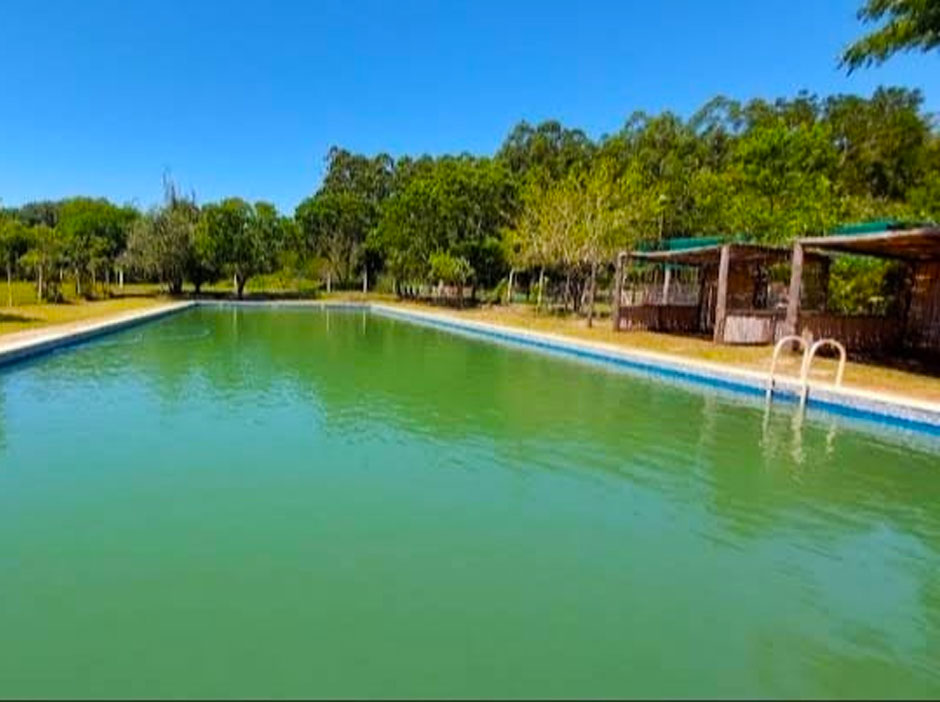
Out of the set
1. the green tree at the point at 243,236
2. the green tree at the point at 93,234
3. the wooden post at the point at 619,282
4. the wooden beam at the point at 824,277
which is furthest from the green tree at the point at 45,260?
the wooden beam at the point at 824,277

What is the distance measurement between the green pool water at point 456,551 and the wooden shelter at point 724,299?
6.43 meters

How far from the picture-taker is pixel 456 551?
15.1 ft

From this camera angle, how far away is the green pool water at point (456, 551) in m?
3.26

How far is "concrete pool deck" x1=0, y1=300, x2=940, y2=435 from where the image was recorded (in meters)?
8.57

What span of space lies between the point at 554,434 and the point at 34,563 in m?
5.21

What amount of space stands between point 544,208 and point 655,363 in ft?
→ 35.8

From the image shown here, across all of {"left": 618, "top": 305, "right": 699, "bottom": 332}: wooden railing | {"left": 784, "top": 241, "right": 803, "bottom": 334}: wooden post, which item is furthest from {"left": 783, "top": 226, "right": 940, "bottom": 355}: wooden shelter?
{"left": 618, "top": 305, "right": 699, "bottom": 332}: wooden railing

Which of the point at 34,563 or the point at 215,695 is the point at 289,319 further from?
the point at 215,695

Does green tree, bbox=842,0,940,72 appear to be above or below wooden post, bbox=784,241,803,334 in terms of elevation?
above

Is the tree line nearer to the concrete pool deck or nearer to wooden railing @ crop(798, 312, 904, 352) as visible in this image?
wooden railing @ crop(798, 312, 904, 352)

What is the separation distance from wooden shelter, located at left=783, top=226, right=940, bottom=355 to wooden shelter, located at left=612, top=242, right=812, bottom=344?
1101 millimetres

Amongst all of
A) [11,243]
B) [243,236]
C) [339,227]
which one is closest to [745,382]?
[11,243]

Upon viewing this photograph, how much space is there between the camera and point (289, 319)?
24.8 metres

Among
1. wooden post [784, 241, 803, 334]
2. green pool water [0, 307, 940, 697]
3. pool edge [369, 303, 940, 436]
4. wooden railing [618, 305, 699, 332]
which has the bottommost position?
green pool water [0, 307, 940, 697]
